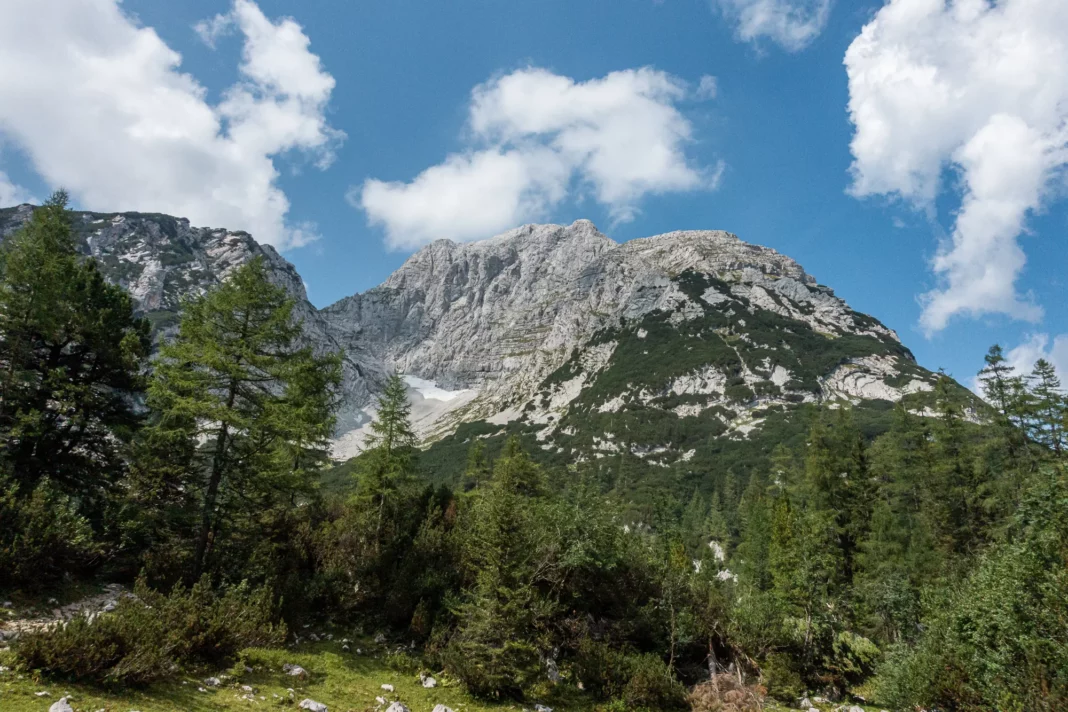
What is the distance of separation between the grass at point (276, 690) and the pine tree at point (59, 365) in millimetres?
9281

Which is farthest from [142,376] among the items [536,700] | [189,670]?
[536,700]

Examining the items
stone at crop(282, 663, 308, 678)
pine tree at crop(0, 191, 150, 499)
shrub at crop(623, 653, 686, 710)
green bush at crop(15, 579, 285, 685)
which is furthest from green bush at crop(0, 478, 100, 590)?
shrub at crop(623, 653, 686, 710)

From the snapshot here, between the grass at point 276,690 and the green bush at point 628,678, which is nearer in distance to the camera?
the grass at point 276,690

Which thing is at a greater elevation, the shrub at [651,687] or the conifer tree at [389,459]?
the conifer tree at [389,459]

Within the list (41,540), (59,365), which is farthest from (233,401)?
(59,365)

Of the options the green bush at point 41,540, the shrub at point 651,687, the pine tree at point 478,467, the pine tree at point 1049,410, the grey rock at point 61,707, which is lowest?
the shrub at point 651,687

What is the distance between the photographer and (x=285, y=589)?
1543 cm

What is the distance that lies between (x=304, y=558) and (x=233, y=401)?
6.84 metres

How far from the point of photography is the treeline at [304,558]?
12.5m

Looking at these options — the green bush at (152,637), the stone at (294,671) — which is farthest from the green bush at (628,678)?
the green bush at (152,637)

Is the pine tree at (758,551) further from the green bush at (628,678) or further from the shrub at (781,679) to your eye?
the green bush at (628,678)

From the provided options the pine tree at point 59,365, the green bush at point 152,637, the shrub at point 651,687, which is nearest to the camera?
the green bush at point 152,637

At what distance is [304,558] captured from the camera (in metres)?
18.7

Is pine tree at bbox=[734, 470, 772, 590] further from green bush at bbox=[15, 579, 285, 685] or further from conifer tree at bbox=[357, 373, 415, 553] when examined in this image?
green bush at bbox=[15, 579, 285, 685]
